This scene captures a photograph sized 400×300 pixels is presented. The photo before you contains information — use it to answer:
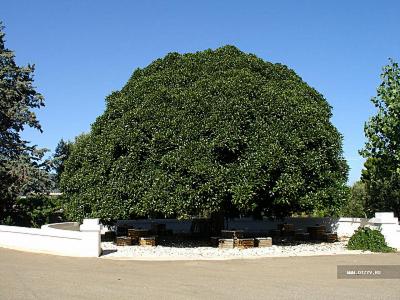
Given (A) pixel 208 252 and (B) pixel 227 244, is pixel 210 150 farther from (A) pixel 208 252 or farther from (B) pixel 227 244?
(B) pixel 227 244

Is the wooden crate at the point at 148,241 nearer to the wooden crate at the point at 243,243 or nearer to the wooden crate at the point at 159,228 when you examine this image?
the wooden crate at the point at 243,243

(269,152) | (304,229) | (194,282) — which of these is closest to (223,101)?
(269,152)

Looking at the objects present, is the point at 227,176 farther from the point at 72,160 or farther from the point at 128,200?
the point at 72,160

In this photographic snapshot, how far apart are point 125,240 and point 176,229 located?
614 centimetres

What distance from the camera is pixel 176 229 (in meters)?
22.2

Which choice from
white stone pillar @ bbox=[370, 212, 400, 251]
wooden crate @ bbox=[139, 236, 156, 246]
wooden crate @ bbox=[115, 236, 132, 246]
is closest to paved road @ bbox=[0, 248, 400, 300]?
white stone pillar @ bbox=[370, 212, 400, 251]

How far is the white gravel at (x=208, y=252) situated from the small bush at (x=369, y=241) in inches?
14.7

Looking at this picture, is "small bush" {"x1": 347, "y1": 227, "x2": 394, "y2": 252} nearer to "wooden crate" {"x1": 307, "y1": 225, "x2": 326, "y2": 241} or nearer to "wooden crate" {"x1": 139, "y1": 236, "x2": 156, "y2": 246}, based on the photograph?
"wooden crate" {"x1": 307, "y1": 225, "x2": 326, "y2": 241}

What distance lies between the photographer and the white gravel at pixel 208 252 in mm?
13422

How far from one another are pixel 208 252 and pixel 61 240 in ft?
14.0

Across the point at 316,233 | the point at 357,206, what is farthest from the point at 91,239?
the point at 357,206

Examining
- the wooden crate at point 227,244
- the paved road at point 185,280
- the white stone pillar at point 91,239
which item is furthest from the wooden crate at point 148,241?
the paved road at point 185,280

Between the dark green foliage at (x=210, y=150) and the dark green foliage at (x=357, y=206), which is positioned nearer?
the dark green foliage at (x=210, y=150)

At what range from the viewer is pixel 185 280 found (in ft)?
31.6
